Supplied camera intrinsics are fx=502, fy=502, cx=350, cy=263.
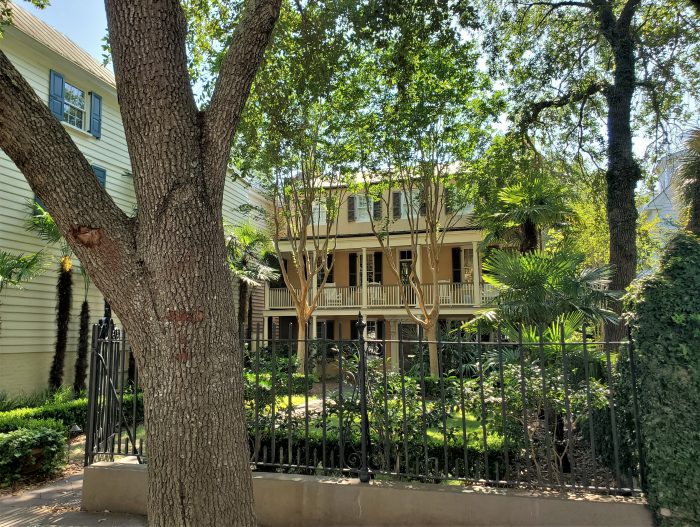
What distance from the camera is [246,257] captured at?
18875mm

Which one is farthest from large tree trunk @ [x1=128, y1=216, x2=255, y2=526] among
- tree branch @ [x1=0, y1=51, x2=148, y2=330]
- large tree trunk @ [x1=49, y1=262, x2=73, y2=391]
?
large tree trunk @ [x1=49, y1=262, x2=73, y2=391]

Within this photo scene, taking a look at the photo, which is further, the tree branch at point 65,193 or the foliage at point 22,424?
the foliage at point 22,424

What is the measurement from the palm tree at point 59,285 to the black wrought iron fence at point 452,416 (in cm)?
784

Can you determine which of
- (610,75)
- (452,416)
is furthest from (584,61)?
(452,416)

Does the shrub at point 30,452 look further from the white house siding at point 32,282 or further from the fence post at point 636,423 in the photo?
the fence post at point 636,423

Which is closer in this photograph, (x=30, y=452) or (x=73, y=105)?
(x=30, y=452)

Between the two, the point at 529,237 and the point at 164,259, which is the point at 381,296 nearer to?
the point at 529,237

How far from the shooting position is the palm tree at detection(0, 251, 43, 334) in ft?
34.9

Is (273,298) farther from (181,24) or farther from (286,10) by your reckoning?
(181,24)

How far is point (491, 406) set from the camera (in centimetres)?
466

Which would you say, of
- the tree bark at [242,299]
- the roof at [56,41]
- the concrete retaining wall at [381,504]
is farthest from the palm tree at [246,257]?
the concrete retaining wall at [381,504]

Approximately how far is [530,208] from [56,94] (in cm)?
1213

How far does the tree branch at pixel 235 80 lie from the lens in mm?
3258

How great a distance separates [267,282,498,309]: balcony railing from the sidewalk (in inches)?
573
